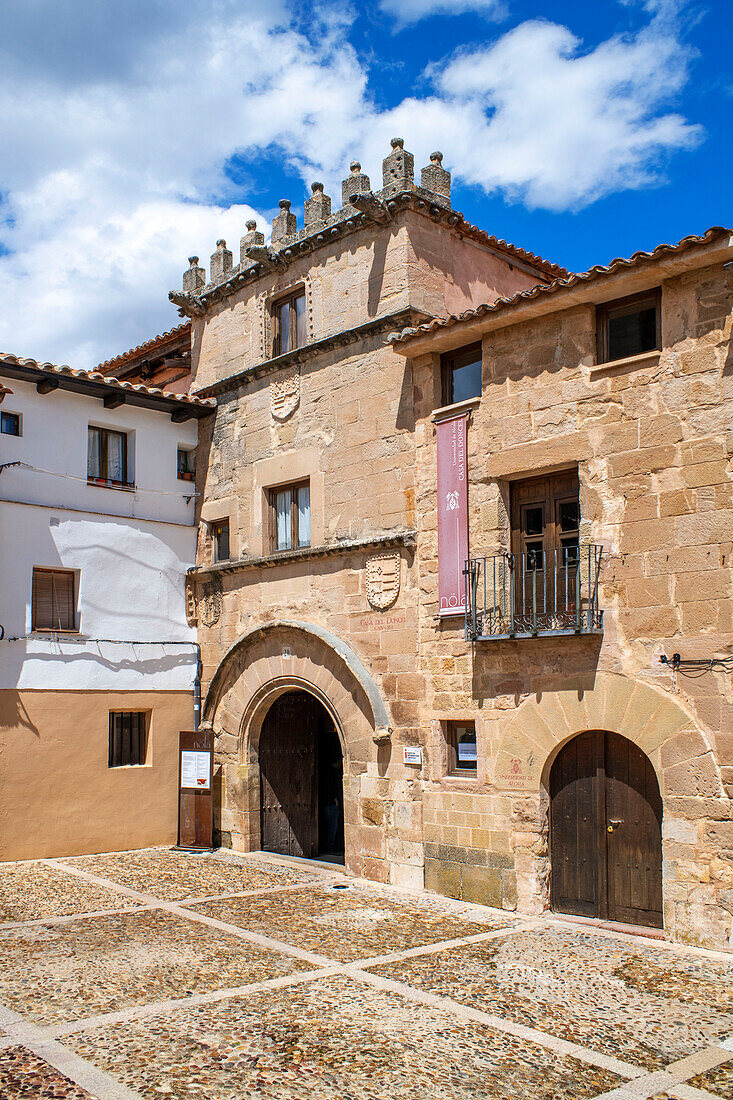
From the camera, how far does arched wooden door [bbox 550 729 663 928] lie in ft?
32.7

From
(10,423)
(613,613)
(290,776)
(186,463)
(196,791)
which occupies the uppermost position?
(10,423)

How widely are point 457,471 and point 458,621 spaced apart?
1.81 metres

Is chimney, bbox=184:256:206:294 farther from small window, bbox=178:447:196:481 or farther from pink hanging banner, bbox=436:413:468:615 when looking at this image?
pink hanging banner, bbox=436:413:468:615

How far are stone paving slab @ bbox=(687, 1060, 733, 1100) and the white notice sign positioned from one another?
9.55 m

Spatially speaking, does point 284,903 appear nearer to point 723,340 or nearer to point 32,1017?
point 32,1017

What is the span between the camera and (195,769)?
14875 millimetres

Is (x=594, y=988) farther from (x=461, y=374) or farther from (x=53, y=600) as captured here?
(x=53, y=600)

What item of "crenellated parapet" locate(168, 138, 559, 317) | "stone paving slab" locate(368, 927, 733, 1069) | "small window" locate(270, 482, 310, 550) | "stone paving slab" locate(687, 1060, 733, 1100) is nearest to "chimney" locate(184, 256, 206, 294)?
"crenellated parapet" locate(168, 138, 559, 317)

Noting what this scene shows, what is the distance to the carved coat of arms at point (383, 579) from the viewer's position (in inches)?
496

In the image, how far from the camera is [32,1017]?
7312 millimetres

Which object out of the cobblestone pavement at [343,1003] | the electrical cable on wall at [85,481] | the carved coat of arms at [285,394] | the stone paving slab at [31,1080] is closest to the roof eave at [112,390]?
the electrical cable on wall at [85,481]

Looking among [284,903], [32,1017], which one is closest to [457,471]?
[284,903]

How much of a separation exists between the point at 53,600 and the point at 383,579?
5.25 meters

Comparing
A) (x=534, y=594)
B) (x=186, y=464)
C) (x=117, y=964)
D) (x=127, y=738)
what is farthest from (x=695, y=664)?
(x=186, y=464)
